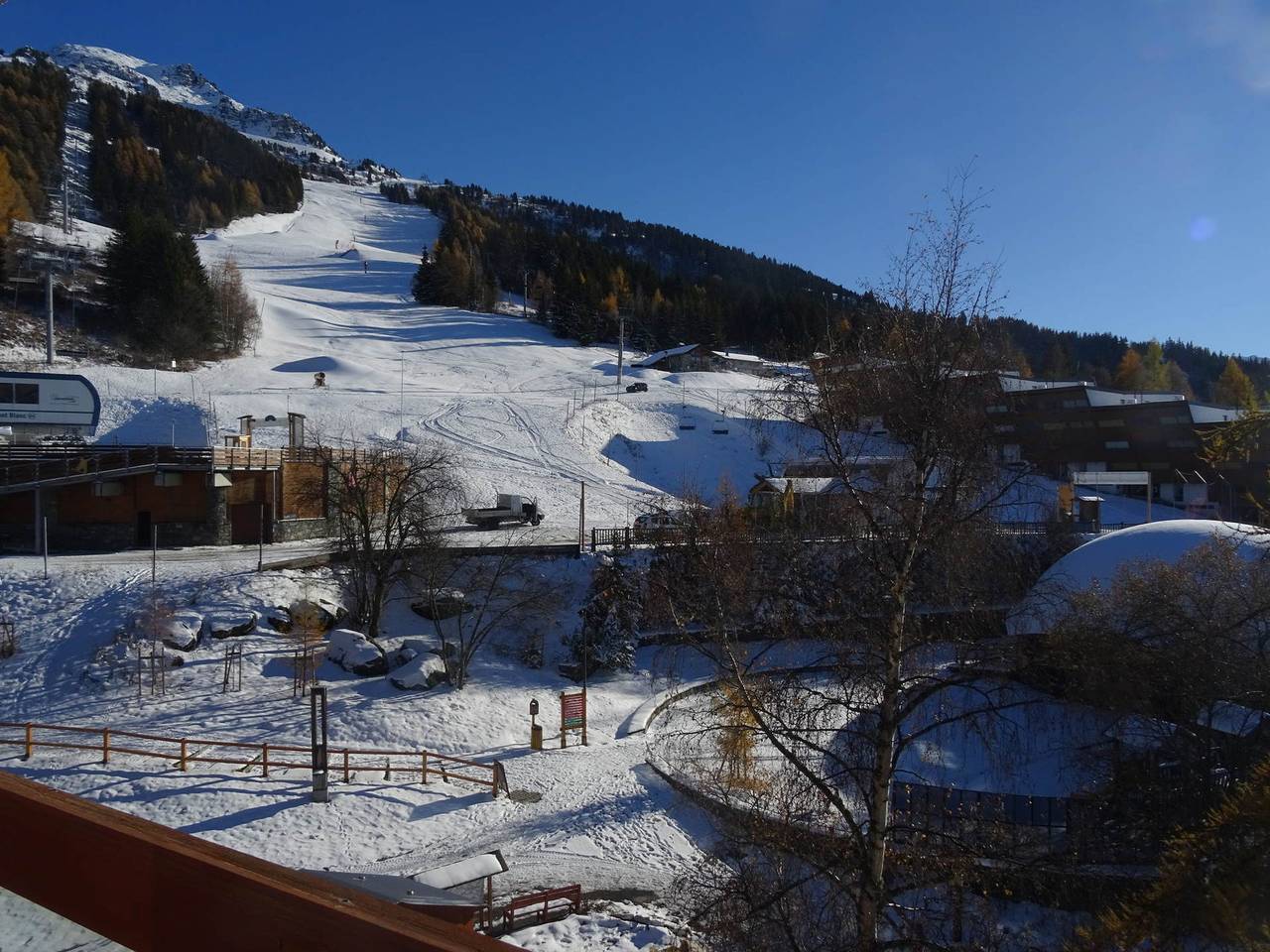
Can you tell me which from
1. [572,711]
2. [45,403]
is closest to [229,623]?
[572,711]

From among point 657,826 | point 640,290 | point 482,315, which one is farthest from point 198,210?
point 657,826

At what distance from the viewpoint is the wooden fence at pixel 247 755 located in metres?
17.7

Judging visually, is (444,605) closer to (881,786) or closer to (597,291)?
(881,786)

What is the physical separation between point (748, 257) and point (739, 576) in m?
162

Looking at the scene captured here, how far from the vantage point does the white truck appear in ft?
120

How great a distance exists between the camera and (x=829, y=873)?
660cm

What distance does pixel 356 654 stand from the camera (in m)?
24.3

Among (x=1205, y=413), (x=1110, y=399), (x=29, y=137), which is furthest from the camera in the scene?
(x=29, y=137)

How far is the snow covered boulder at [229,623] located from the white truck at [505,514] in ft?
39.5

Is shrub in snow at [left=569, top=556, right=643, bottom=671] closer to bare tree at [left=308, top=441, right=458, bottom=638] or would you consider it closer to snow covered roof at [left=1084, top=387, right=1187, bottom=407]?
bare tree at [left=308, top=441, right=458, bottom=638]

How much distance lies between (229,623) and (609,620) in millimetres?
12347

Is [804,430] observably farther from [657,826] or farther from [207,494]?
[207,494]

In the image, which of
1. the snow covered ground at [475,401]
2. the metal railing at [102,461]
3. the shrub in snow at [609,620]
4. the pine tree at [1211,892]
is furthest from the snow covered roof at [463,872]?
the metal railing at [102,461]

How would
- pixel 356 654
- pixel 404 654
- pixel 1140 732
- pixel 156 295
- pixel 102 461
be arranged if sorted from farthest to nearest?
1. pixel 156 295
2. pixel 102 461
3. pixel 404 654
4. pixel 356 654
5. pixel 1140 732
